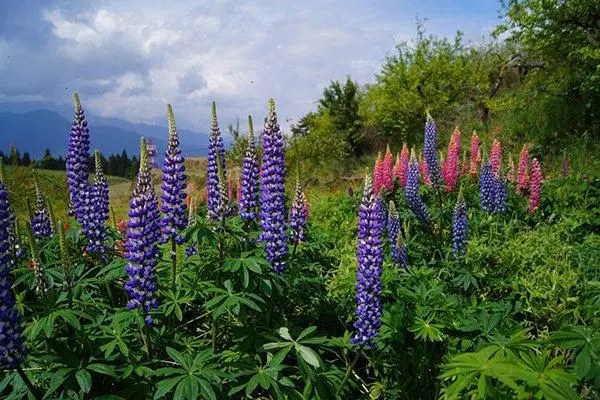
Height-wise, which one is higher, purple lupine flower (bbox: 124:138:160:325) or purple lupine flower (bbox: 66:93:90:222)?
purple lupine flower (bbox: 66:93:90:222)

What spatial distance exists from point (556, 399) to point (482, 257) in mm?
3641

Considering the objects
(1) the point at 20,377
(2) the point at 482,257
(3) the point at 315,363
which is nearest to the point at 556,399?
(3) the point at 315,363

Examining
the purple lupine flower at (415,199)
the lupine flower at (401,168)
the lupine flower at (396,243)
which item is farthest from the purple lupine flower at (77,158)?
the lupine flower at (401,168)

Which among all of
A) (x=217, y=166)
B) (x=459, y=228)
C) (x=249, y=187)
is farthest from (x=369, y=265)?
(x=459, y=228)

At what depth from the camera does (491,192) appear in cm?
734

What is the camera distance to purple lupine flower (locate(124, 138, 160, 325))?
10.9 feet

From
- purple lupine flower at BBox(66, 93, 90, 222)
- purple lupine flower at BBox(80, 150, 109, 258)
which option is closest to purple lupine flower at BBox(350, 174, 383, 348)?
purple lupine flower at BBox(80, 150, 109, 258)

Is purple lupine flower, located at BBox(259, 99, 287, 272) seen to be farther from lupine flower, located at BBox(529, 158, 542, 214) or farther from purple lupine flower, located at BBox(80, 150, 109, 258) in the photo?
lupine flower, located at BBox(529, 158, 542, 214)

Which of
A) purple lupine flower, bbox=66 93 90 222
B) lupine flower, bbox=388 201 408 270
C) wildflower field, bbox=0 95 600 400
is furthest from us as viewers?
lupine flower, bbox=388 201 408 270

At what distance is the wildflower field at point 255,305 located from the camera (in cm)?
301

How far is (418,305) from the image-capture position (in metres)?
4.08

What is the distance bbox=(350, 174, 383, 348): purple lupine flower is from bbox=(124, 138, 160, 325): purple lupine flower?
4.52 feet

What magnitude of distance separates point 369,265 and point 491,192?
14.6ft

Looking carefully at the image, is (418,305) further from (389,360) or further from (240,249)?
(240,249)
